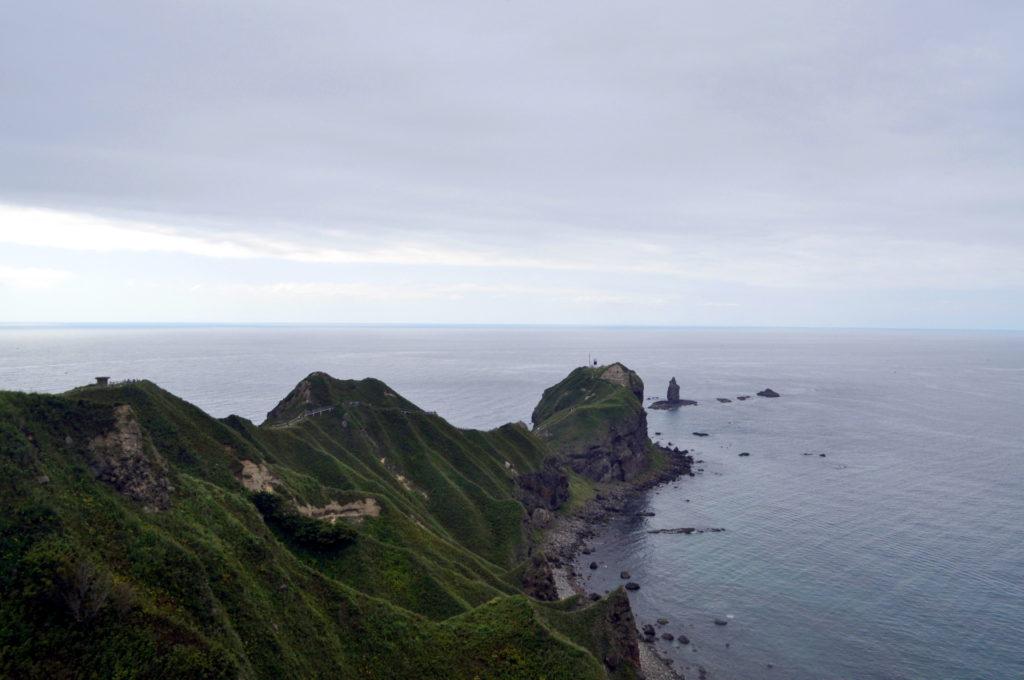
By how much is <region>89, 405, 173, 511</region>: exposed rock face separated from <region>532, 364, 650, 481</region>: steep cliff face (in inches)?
4279

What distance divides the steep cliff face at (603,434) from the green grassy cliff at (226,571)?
60.5 metres

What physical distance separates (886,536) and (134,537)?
11360cm

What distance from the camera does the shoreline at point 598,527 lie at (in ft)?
243

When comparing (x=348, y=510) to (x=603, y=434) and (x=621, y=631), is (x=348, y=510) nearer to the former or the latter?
(x=621, y=631)

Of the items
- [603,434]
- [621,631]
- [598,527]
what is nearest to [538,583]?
[621,631]

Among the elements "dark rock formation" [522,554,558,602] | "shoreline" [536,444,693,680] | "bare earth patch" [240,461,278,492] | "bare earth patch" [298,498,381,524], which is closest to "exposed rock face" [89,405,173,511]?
"bare earth patch" [240,461,278,492]

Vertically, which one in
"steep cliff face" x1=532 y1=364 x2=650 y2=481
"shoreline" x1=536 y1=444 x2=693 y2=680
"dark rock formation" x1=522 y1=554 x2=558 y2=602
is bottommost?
"shoreline" x1=536 y1=444 x2=693 y2=680

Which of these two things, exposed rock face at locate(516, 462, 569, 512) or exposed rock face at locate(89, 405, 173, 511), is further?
exposed rock face at locate(516, 462, 569, 512)

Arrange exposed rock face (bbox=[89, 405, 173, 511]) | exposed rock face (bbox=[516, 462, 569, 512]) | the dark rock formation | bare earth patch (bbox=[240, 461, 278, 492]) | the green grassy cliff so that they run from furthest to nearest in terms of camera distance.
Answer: exposed rock face (bbox=[516, 462, 569, 512]) → the dark rock formation → bare earth patch (bbox=[240, 461, 278, 492]) → exposed rock face (bbox=[89, 405, 173, 511]) → the green grassy cliff

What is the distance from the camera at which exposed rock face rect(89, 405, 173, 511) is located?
146 feet

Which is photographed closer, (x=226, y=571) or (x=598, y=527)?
(x=226, y=571)

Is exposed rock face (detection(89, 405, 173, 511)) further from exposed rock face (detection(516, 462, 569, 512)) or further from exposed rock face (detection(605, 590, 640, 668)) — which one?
exposed rock face (detection(516, 462, 569, 512))

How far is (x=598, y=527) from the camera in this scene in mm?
121812

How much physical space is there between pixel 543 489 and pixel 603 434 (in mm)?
33558
